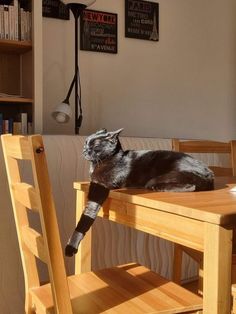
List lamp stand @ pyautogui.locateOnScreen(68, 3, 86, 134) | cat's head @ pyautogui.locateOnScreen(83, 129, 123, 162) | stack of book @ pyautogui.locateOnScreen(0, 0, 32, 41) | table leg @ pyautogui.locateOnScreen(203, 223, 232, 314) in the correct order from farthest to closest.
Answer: lamp stand @ pyautogui.locateOnScreen(68, 3, 86, 134), stack of book @ pyautogui.locateOnScreen(0, 0, 32, 41), cat's head @ pyautogui.locateOnScreen(83, 129, 123, 162), table leg @ pyautogui.locateOnScreen(203, 223, 232, 314)

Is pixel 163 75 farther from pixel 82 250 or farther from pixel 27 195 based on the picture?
pixel 27 195

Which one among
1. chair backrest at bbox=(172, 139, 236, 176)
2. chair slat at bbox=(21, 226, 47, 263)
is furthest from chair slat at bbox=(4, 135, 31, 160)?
chair backrest at bbox=(172, 139, 236, 176)

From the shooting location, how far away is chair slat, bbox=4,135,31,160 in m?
0.98

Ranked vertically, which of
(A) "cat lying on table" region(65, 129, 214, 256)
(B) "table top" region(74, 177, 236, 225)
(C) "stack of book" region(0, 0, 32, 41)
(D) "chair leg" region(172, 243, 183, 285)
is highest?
(C) "stack of book" region(0, 0, 32, 41)

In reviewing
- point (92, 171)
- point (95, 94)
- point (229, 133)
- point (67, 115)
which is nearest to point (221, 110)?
point (229, 133)

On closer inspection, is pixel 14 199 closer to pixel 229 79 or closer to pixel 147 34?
pixel 147 34

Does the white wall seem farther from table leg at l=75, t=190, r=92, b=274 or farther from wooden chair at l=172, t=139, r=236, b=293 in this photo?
table leg at l=75, t=190, r=92, b=274

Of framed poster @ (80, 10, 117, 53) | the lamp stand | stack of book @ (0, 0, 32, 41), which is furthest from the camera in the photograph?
framed poster @ (80, 10, 117, 53)

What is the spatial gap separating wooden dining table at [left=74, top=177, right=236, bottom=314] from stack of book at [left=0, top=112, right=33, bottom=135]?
3.65 ft

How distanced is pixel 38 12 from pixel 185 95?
4.61 feet

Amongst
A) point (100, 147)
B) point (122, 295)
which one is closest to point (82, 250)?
point (122, 295)

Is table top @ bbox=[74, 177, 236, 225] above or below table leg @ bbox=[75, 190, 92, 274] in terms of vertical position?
above

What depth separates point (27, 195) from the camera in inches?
42.5

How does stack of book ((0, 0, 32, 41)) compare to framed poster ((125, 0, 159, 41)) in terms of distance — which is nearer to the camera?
stack of book ((0, 0, 32, 41))
